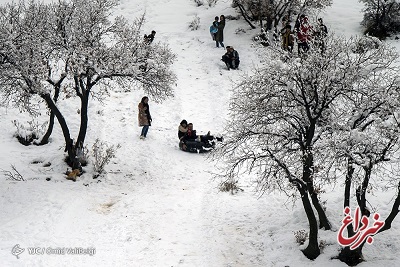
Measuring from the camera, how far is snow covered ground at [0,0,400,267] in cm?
1120

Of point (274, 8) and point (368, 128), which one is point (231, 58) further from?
point (368, 128)

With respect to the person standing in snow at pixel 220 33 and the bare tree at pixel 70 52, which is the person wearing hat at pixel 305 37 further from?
the person standing in snow at pixel 220 33

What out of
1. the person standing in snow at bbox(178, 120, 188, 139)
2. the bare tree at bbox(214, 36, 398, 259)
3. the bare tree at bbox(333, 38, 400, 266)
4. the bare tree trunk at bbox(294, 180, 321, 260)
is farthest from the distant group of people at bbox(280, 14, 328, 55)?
the person standing in snow at bbox(178, 120, 188, 139)

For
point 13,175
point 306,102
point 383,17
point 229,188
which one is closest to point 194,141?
point 229,188

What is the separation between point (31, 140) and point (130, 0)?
16063 mm

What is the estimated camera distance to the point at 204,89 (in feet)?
68.2

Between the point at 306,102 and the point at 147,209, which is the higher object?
the point at 306,102

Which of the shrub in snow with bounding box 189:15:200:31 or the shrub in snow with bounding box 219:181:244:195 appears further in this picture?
the shrub in snow with bounding box 189:15:200:31

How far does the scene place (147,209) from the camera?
43.3ft

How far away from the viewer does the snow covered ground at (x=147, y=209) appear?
11.2 m

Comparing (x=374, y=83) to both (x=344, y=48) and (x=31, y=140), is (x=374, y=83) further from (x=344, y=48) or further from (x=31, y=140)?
(x=31, y=140)

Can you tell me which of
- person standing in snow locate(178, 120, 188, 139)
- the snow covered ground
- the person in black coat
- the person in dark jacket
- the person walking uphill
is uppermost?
the person in dark jacket

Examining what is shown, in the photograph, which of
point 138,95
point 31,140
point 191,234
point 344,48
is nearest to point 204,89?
point 138,95

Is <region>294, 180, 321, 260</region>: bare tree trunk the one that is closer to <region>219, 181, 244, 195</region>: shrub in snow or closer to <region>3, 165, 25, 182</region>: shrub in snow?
<region>219, 181, 244, 195</region>: shrub in snow
